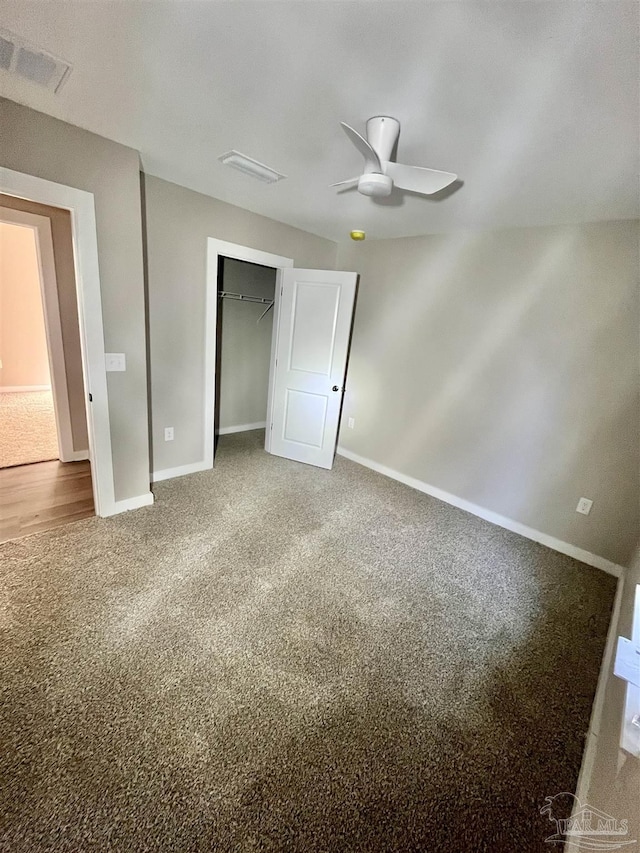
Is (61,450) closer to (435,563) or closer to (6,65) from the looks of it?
(6,65)

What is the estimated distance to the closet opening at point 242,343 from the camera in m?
4.18

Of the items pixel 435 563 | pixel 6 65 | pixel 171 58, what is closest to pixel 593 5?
pixel 171 58

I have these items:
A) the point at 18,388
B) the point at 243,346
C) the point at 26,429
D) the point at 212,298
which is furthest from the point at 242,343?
the point at 18,388

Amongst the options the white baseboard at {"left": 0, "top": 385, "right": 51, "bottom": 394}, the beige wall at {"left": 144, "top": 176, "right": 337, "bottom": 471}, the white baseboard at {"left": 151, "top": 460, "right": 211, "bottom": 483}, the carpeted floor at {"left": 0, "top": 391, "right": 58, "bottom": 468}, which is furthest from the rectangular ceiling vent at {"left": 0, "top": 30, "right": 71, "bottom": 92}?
the white baseboard at {"left": 0, "top": 385, "right": 51, "bottom": 394}

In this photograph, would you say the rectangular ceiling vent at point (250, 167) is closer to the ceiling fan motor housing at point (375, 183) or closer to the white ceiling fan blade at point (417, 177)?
the ceiling fan motor housing at point (375, 183)

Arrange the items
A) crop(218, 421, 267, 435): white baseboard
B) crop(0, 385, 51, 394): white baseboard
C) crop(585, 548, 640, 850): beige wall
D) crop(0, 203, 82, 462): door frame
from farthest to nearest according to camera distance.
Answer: crop(0, 385, 51, 394): white baseboard → crop(218, 421, 267, 435): white baseboard → crop(0, 203, 82, 462): door frame → crop(585, 548, 640, 850): beige wall

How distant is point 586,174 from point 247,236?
2.45 metres

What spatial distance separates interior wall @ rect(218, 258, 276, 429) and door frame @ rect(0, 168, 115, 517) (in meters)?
2.02

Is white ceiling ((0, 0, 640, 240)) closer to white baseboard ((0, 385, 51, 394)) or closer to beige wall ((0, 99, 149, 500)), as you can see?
beige wall ((0, 99, 149, 500))

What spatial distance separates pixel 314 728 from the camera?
1382 millimetres

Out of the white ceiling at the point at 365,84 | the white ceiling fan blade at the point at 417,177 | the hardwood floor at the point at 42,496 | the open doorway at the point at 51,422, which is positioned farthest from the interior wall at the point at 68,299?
the white ceiling fan blade at the point at 417,177

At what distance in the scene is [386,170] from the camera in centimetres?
171

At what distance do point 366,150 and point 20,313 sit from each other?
229 inches

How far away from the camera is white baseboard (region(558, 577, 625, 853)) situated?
47.7 inches
